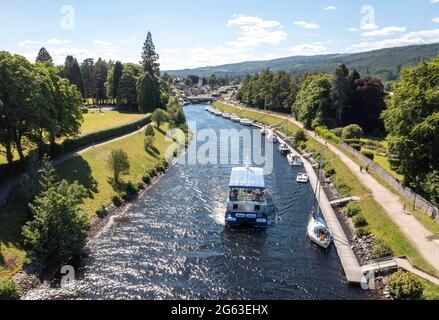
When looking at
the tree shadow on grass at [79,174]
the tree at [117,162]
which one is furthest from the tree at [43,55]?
the tree at [117,162]

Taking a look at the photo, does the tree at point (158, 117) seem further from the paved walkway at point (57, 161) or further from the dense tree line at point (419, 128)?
the dense tree line at point (419, 128)

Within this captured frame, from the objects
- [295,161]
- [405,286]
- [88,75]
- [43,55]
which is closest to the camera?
[405,286]

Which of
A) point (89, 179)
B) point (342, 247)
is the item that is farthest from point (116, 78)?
point (342, 247)

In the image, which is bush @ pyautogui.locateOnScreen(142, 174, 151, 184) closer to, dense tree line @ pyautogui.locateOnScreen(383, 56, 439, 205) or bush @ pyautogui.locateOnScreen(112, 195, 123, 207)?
bush @ pyautogui.locateOnScreen(112, 195, 123, 207)

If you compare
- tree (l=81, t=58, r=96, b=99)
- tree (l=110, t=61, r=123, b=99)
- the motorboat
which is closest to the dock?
the motorboat

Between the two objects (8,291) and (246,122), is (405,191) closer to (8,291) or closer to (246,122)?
(8,291)
